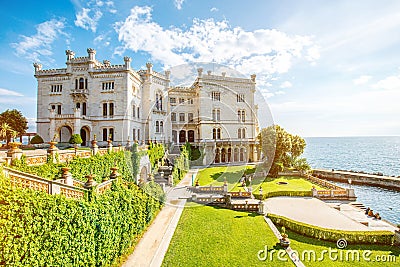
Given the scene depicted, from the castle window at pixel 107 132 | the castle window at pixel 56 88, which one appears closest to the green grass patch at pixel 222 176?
the castle window at pixel 107 132

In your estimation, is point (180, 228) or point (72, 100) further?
point (72, 100)

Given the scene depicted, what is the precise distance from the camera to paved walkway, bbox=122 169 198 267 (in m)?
9.97

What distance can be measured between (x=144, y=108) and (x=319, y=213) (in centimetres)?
2821

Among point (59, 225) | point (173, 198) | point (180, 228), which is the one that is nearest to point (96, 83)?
point (173, 198)

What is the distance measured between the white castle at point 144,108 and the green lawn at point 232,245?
15.5 m

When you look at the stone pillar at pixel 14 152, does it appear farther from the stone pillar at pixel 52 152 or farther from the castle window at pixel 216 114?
the castle window at pixel 216 114

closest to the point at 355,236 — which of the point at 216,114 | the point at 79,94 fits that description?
the point at 216,114

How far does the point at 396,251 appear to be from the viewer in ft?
39.8

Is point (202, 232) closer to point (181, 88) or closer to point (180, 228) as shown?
point (180, 228)

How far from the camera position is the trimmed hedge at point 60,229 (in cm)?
589

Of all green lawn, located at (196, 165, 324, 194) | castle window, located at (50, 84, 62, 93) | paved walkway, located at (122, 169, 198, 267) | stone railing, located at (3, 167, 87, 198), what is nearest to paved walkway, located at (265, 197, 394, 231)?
green lawn, located at (196, 165, 324, 194)

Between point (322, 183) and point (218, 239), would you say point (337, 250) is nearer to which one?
point (218, 239)

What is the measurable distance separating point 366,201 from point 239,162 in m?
19.0

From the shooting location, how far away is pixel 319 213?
17.7m
